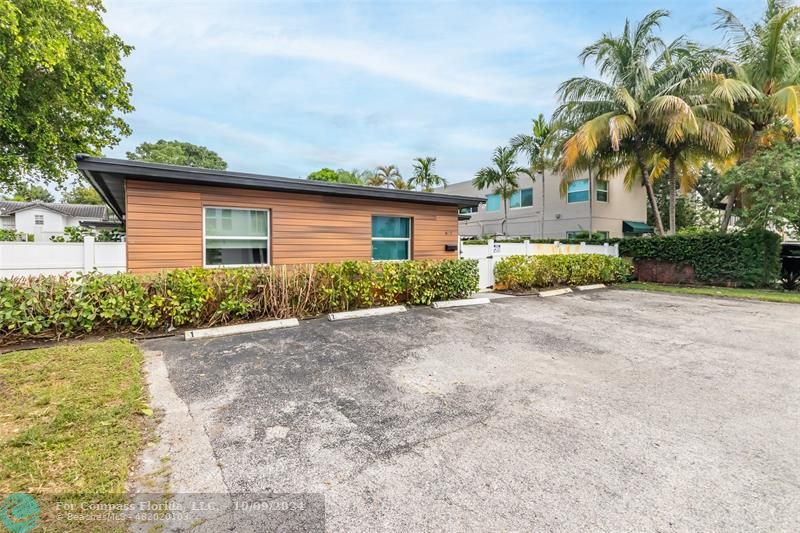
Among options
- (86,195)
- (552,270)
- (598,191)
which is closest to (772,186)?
(552,270)

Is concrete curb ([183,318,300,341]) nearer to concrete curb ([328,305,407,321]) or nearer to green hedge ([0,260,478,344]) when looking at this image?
green hedge ([0,260,478,344])

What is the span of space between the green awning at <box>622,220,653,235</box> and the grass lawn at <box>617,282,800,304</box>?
8.31 metres

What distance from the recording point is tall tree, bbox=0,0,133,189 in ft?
33.0

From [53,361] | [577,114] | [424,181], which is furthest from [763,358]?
[424,181]

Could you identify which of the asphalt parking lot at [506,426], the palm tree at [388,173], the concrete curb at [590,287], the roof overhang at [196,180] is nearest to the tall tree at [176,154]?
the palm tree at [388,173]

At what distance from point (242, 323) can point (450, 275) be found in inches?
179

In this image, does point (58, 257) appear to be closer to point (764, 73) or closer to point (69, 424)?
point (69, 424)

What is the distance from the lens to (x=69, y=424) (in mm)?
2584

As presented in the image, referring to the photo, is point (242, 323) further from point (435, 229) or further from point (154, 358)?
point (435, 229)

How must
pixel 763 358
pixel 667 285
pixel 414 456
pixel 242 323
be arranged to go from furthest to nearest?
pixel 667 285, pixel 242 323, pixel 763 358, pixel 414 456

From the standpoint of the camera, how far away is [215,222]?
7207mm

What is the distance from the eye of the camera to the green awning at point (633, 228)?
2025cm

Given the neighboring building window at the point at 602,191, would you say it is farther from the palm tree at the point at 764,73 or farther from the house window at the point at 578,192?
the palm tree at the point at 764,73

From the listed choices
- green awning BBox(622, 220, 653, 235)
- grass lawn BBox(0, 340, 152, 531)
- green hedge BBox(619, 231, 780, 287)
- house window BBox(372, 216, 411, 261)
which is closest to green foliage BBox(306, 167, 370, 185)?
green awning BBox(622, 220, 653, 235)
